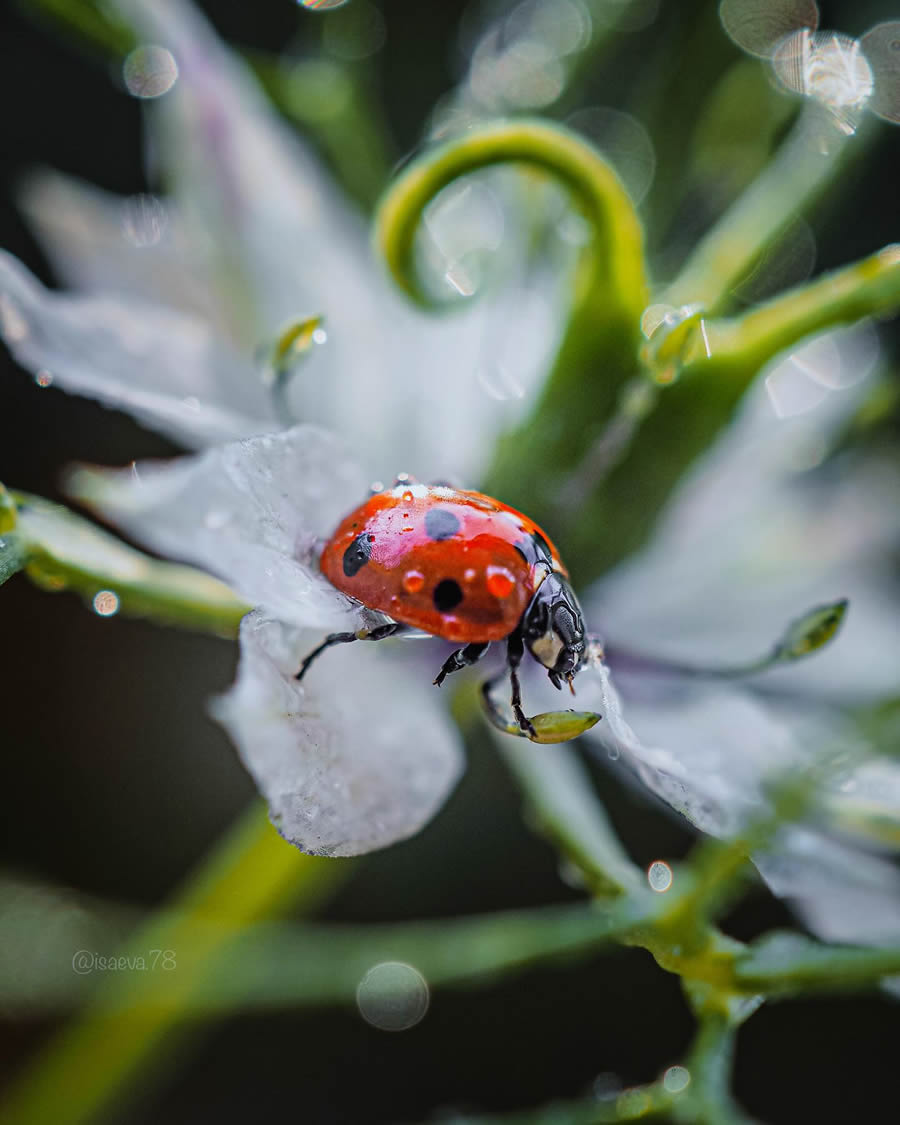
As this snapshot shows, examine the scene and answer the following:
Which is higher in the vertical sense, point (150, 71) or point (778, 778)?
point (150, 71)

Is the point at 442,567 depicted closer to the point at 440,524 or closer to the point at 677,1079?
the point at 440,524

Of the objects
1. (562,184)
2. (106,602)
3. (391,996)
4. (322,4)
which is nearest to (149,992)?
(391,996)

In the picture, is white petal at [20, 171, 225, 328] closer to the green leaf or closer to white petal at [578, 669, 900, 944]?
the green leaf

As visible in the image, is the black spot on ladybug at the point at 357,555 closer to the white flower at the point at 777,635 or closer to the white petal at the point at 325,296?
the white flower at the point at 777,635

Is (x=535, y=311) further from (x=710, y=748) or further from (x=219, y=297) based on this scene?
(x=710, y=748)

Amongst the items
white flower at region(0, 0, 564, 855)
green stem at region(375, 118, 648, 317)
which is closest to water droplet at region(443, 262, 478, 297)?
white flower at region(0, 0, 564, 855)
